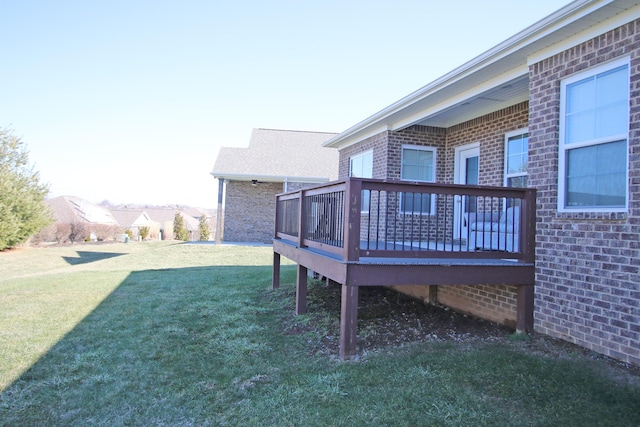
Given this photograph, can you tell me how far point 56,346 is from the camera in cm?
496

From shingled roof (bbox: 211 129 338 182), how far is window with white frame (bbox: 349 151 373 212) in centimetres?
719

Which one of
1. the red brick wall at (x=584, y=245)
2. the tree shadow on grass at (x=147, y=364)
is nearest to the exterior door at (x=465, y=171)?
the red brick wall at (x=584, y=245)

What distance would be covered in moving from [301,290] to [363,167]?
16.0 feet

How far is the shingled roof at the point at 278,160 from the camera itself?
60.5 ft

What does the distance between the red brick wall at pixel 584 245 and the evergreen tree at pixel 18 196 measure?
1960cm

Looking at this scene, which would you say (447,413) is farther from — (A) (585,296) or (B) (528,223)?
(B) (528,223)

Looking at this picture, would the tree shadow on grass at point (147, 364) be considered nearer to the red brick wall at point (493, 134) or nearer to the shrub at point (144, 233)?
the red brick wall at point (493, 134)

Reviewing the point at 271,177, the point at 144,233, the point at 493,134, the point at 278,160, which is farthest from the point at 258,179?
the point at 493,134

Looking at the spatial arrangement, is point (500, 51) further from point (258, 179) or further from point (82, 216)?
point (82, 216)

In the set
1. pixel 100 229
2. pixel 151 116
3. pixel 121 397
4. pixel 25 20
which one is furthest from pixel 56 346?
pixel 151 116

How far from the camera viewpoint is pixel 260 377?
3953 mm

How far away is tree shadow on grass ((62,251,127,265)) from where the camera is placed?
15.0 meters

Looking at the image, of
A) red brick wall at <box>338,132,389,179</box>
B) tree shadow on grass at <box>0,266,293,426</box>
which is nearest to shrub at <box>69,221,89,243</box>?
tree shadow on grass at <box>0,266,293,426</box>

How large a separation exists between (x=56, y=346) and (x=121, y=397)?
6.60ft
